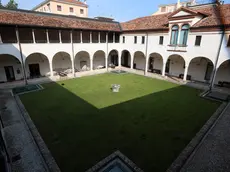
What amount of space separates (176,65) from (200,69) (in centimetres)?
332

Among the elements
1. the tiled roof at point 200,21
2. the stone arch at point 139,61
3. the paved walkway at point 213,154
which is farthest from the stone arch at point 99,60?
the paved walkway at point 213,154

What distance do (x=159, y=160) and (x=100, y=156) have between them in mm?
2689

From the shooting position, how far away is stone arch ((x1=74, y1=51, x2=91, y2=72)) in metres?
23.5

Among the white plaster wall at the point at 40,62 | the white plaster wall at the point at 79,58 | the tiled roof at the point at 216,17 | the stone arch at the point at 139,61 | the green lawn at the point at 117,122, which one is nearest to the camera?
the green lawn at the point at 117,122

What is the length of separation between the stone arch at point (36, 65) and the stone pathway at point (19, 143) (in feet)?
30.4

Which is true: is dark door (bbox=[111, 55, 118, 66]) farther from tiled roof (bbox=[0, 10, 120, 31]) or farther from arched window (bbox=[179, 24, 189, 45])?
arched window (bbox=[179, 24, 189, 45])

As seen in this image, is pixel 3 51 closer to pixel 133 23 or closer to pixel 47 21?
pixel 47 21

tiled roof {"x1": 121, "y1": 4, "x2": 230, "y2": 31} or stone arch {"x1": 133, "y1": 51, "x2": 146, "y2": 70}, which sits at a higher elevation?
tiled roof {"x1": 121, "y1": 4, "x2": 230, "y2": 31}

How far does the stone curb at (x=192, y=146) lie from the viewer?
6.15 metres

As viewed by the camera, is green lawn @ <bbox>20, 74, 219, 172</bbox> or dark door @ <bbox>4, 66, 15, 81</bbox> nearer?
green lawn @ <bbox>20, 74, 219, 172</bbox>

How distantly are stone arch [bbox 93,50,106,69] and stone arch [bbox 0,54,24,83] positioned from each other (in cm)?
1165

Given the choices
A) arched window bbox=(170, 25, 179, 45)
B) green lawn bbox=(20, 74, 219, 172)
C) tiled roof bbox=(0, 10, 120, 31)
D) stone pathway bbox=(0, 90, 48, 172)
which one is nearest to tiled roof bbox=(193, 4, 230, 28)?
arched window bbox=(170, 25, 179, 45)

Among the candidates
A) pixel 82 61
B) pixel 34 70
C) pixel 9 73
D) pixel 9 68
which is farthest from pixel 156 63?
pixel 9 73

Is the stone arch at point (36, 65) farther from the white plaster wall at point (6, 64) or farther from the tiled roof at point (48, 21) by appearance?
the tiled roof at point (48, 21)
